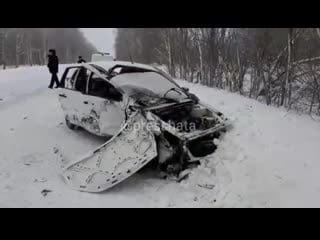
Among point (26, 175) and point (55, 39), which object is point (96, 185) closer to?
point (26, 175)

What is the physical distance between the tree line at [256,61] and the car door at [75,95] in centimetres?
291

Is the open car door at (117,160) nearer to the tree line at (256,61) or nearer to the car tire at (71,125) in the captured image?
the car tire at (71,125)

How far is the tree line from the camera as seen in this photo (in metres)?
13.3

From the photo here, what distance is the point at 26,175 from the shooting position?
554cm

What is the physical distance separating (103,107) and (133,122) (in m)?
1.14

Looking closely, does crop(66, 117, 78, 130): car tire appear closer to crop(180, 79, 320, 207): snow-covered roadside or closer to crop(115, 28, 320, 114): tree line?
crop(115, 28, 320, 114): tree line

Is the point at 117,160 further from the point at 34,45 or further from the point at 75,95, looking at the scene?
the point at 34,45

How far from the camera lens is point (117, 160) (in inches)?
208

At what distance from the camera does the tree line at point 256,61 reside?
13.3m

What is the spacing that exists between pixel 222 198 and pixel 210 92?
6.31 m

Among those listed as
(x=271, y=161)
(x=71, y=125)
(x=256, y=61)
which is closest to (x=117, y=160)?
(x=271, y=161)

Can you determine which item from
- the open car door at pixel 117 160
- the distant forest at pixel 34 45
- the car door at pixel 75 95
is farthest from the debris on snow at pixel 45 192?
the distant forest at pixel 34 45

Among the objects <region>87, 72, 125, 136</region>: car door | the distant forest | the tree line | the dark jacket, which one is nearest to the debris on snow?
<region>87, 72, 125, 136</region>: car door

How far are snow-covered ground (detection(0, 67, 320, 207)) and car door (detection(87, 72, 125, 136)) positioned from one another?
74 cm
